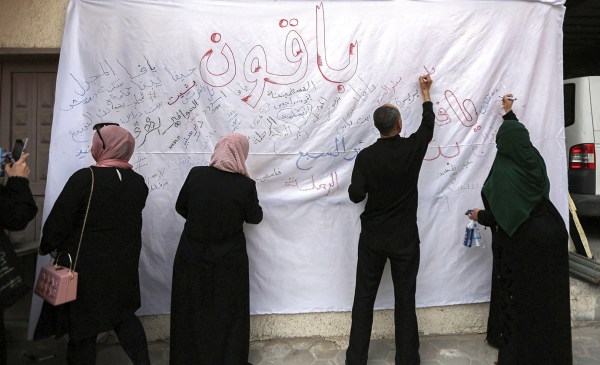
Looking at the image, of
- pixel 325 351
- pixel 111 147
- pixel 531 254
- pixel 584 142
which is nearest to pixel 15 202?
pixel 111 147

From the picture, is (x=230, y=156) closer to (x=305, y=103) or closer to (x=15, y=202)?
(x=305, y=103)

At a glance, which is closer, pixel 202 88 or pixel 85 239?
pixel 85 239

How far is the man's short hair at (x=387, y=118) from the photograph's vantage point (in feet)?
8.46

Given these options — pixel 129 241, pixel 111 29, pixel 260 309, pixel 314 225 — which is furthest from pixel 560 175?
pixel 111 29

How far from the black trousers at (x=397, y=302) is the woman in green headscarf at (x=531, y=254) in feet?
2.00

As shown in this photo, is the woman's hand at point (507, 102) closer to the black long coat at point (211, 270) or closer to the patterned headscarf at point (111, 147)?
the black long coat at point (211, 270)

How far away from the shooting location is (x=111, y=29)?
9.95 feet

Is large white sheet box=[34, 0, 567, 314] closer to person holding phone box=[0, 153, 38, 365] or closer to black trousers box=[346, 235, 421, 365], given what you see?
Answer: black trousers box=[346, 235, 421, 365]

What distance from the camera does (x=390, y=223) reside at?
2625 millimetres

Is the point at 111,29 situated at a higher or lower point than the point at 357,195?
higher

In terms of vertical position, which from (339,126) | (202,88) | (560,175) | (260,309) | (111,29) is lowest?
(260,309)

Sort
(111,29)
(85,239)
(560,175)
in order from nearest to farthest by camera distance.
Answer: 1. (85,239)
2. (111,29)
3. (560,175)

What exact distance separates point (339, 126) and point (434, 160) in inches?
32.5

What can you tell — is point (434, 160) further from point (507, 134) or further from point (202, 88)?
point (202, 88)
